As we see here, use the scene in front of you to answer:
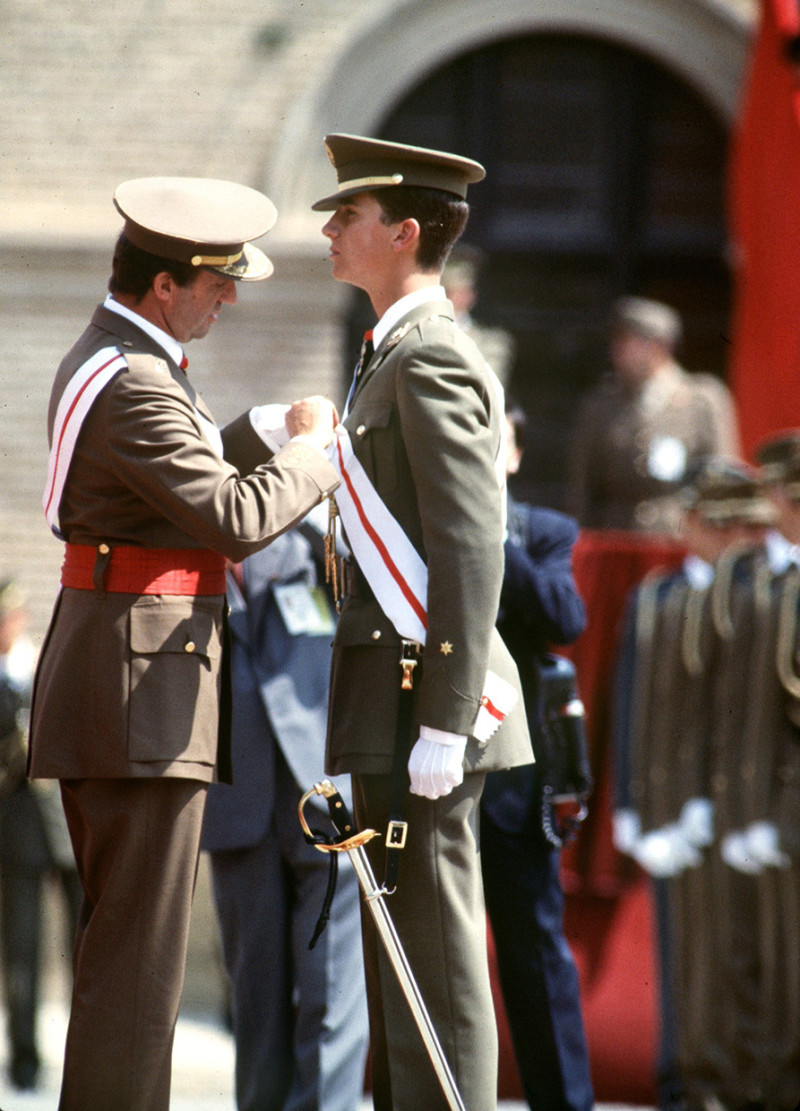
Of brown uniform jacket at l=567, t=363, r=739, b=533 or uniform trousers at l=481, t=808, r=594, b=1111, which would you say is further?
brown uniform jacket at l=567, t=363, r=739, b=533

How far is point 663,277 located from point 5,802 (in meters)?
4.34

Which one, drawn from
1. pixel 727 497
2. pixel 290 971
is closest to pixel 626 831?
pixel 727 497

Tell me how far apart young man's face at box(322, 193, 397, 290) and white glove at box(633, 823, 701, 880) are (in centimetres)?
264

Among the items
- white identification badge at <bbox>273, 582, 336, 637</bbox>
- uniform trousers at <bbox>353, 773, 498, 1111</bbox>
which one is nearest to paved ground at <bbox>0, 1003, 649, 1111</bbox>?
white identification badge at <bbox>273, 582, 336, 637</bbox>

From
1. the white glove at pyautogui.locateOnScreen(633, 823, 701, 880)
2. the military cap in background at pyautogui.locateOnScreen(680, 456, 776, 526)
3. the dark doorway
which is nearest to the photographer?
the white glove at pyautogui.locateOnScreen(633, 823, 701, 880)

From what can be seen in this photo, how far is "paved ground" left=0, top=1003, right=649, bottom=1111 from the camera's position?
496 cm

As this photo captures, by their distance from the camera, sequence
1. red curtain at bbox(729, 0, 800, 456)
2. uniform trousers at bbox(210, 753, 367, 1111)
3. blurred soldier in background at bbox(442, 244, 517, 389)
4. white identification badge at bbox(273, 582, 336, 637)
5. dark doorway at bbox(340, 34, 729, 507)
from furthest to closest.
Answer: dark doorway at bbox(340, 34, 729, 507), red curtain at bbox(729, 0, 800, 456), blurred soldier in background at bbox(442, 244, 517, 389), white identification badge at bbox(273, 582, 336, 637), uniform trousers at bbox(210, 753, 367, 1111)

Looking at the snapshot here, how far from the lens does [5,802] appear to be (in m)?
5.70

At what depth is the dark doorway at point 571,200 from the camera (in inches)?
312

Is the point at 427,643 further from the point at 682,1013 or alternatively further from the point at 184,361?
the point at 682,1013

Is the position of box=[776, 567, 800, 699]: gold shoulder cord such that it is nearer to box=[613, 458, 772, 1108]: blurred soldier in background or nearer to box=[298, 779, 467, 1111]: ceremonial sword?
box=[613, 458, 772, 1108]: blurred soldier in background

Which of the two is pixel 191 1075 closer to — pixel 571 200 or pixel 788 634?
pixel 788 634

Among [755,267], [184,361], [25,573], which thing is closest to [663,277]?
[755,267]

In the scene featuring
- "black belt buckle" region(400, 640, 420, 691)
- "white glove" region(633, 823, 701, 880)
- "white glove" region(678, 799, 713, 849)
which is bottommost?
"white glove" region(633, 823, 701, 880)
